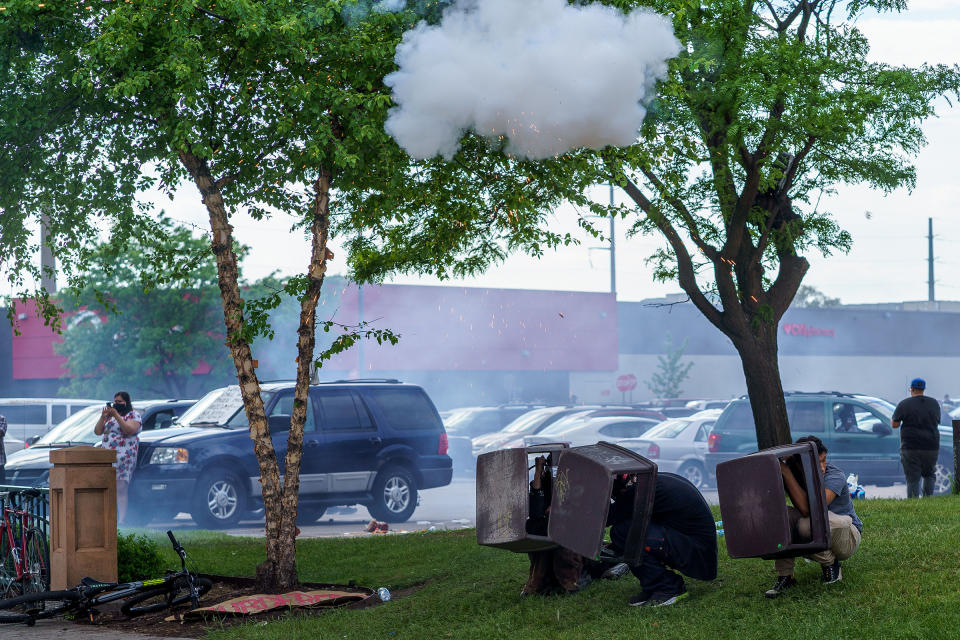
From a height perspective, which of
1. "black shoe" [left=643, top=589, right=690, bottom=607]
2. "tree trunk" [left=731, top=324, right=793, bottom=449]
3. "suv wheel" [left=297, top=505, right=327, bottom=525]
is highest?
"tree trunk" [left=731, top=324, right=793, bottom=449]

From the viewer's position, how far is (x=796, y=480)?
7.25 m

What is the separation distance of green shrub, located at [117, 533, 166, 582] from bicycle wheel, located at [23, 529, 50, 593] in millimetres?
624

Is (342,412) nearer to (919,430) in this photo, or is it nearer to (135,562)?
(135,562)

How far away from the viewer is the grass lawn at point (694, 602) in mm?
6605

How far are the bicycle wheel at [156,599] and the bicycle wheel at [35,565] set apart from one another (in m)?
1.26

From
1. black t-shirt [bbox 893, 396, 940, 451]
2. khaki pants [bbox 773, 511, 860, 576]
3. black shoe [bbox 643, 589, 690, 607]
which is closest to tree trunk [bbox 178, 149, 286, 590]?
black shoe [bbox 643, 589, 690, 607]

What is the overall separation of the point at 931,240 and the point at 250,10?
74786 mm

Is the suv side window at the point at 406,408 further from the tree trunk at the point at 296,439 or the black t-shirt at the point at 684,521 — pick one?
the black t-shirt at the point at 684,521

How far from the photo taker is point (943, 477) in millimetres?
17922

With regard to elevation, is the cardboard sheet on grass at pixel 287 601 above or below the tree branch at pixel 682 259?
below

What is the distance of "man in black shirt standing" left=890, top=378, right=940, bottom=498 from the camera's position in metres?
13.6

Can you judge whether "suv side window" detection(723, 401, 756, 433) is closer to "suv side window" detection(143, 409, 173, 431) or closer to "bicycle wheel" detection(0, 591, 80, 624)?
"suv side window" detection(143, 409, 173, 431)

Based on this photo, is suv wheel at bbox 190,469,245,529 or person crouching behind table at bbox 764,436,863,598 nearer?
person crouching behind table at bbox 764,436,863,598

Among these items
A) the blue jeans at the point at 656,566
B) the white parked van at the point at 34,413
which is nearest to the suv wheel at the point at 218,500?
the blue jeans at the point at 656,566
